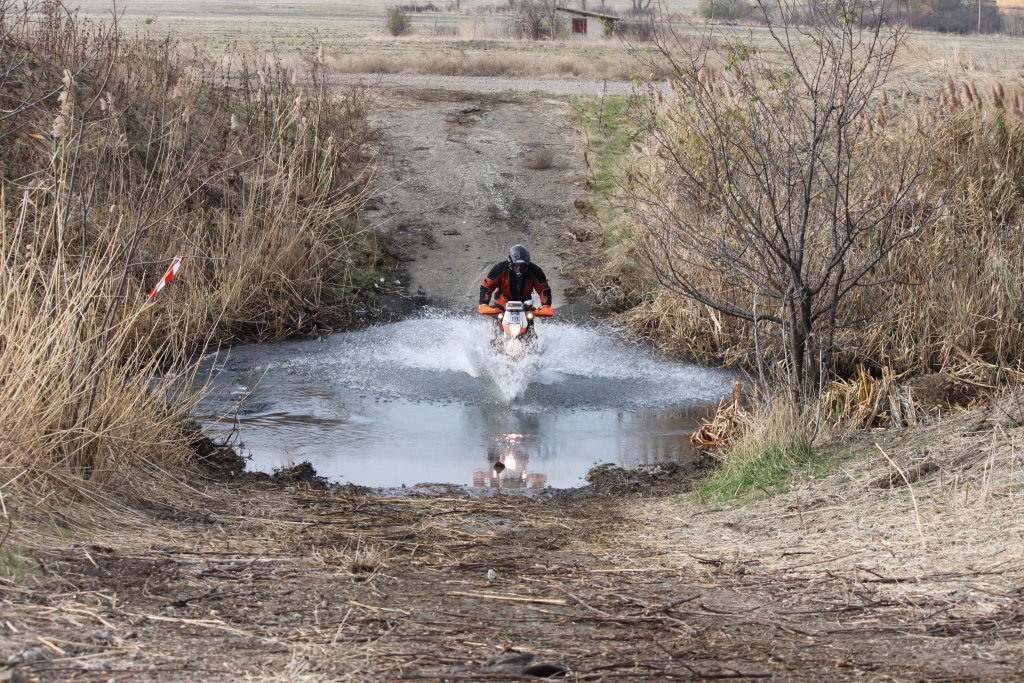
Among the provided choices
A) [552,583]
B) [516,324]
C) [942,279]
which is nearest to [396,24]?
[516,324]

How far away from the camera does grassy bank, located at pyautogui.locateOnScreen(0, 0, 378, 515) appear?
6598mm

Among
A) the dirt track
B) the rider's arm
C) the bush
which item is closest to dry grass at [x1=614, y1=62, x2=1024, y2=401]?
the rider's arm

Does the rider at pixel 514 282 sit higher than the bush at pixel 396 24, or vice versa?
the bush at pixel 396 24

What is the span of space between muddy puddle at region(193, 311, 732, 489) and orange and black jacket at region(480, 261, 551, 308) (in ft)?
2.03

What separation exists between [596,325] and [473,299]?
1785 mm

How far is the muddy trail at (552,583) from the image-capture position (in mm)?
4188

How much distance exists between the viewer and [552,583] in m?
5.36

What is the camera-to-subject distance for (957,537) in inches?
219

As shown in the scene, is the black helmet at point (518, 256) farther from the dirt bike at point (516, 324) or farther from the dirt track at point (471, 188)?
the dirt track at point (471, 188)

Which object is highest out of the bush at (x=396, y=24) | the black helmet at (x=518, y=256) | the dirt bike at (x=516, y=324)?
the bush at (x=396, y=24)

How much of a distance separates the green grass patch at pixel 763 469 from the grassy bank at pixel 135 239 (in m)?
3.39

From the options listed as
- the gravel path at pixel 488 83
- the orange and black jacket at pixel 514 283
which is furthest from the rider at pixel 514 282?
the gravel path at pixel 488 83

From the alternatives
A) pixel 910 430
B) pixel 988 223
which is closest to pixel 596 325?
pixel 988 223

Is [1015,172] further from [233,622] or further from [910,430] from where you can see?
[233,622]
